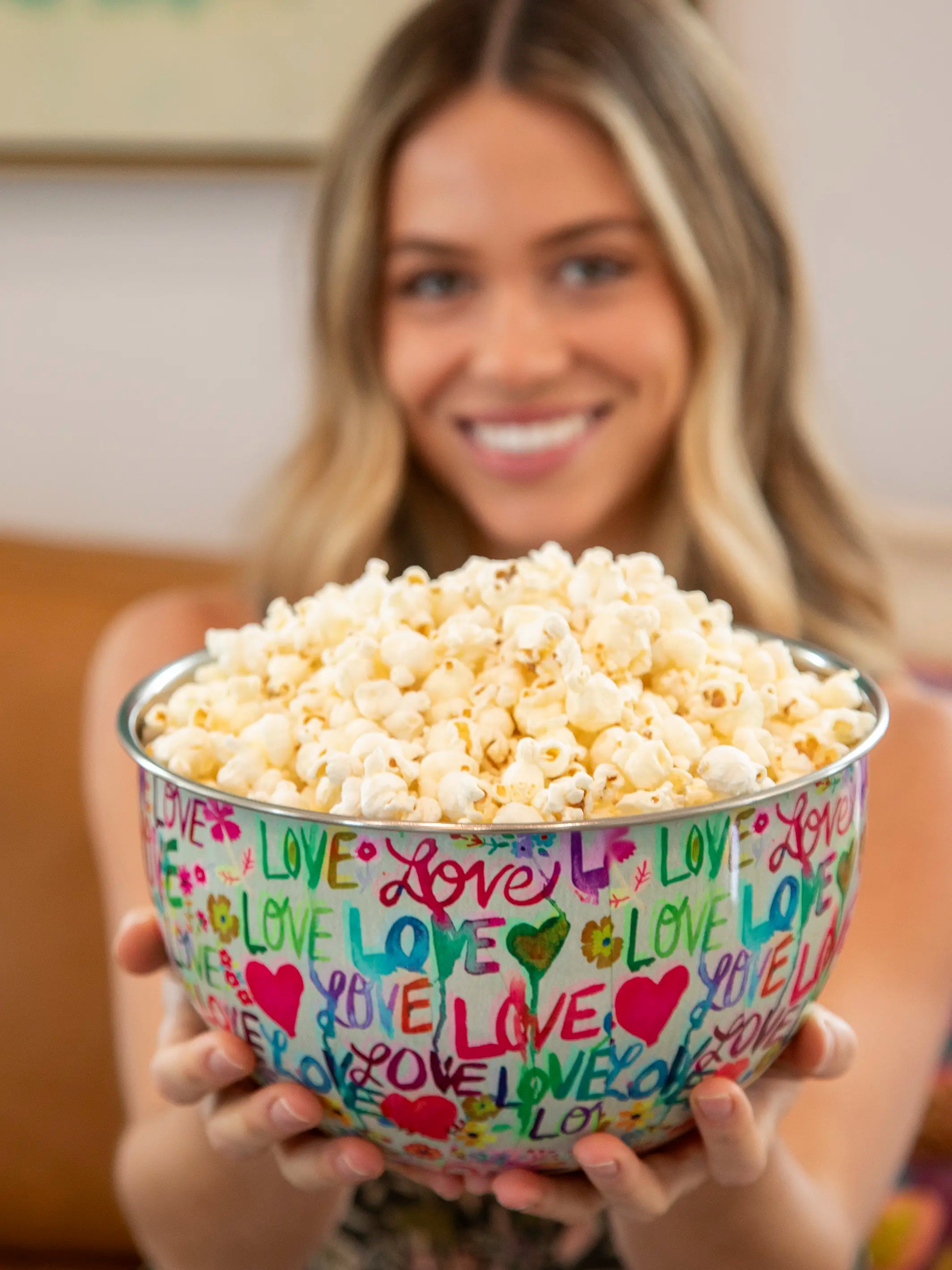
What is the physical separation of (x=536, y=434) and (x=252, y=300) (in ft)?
2.75

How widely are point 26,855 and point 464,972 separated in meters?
Answer: 1.17

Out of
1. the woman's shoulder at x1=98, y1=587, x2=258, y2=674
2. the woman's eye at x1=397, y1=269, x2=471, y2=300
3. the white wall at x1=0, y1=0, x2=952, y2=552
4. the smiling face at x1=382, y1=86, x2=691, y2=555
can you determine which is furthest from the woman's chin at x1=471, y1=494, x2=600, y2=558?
the white wall at x1=0, y1=0, x2=952, y2=552

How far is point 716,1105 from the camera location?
61 cm

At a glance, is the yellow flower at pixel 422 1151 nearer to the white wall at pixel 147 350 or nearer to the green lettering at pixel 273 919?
the green lettering at pixel 273 919

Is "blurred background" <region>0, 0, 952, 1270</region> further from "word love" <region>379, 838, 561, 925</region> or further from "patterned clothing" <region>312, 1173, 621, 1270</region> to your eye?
"word love" <region>379, 838, 561, 925</region>

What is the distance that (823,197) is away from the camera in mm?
1768

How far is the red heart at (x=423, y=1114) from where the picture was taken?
0.58 meters

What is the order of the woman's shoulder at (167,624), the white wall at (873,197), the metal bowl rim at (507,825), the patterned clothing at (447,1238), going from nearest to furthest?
the metal bowl rim at (507,825) < the patterned clothing at (447,1238) < the woman's shoulder at (167,624) < the white wall at (873,197)

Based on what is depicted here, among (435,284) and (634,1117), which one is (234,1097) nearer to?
(634,1117)

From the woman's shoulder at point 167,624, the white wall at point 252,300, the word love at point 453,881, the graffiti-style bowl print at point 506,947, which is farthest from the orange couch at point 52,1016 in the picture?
the word love at point 453,881

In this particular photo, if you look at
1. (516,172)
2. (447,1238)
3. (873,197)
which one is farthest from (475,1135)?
(873,197)

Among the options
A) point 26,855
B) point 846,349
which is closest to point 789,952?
point 26,855

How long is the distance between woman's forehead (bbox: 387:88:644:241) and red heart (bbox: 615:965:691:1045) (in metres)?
0.93

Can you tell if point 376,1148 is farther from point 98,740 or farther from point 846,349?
point 846,349
